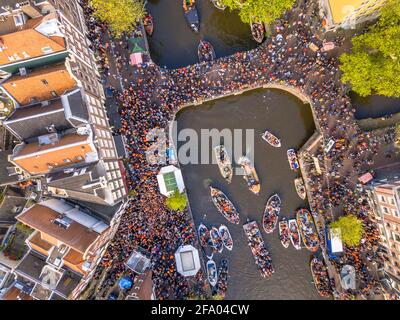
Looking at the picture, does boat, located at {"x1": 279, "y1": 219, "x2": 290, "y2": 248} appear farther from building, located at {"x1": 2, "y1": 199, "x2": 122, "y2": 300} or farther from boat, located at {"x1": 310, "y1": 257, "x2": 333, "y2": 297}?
building, located at {"x1": 2, "y1": 199, "x2": 122, "y2": 300}

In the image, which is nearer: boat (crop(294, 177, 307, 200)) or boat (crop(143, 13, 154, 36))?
boat (crop(294, 177, 307, 200))

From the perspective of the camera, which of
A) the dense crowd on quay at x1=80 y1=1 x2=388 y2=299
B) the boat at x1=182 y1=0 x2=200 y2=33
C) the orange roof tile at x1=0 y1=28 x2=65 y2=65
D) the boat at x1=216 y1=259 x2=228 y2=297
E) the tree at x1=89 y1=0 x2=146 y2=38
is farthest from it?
the boat at x1=182 y1=0 x2=200 y2=33

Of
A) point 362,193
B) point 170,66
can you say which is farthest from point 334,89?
point 170,66

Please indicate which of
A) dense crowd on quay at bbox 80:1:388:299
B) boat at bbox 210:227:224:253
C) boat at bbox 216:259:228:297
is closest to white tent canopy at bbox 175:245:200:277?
dense crowd on quay at bbox 80:1:388:299

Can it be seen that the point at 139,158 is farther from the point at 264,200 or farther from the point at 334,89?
the point at 334,89

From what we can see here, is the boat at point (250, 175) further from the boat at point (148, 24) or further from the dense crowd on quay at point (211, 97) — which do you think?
the boat at point (148, 24)

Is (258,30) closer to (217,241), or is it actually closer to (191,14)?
(191,14)
